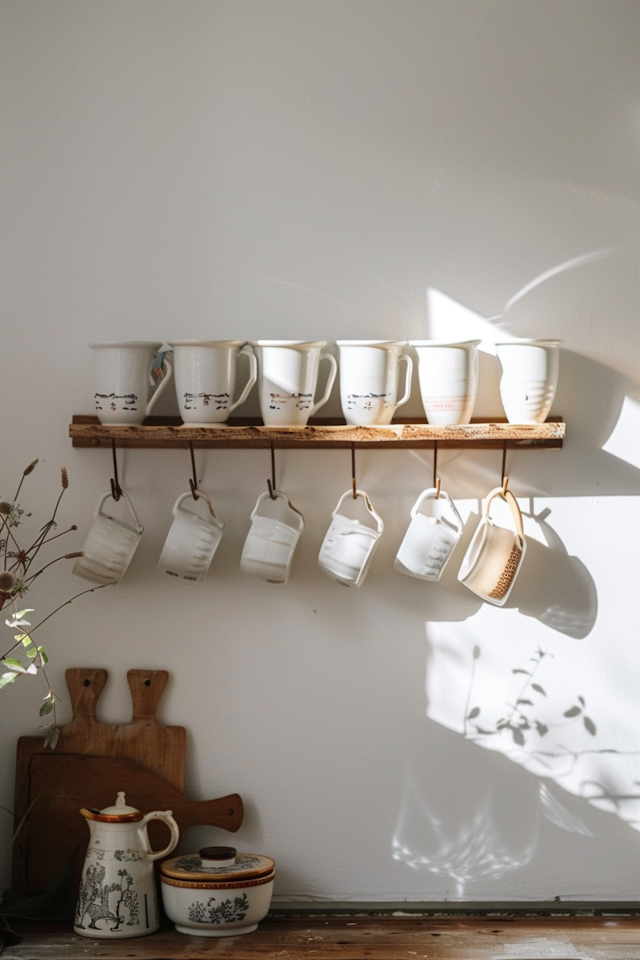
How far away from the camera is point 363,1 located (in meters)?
1.81

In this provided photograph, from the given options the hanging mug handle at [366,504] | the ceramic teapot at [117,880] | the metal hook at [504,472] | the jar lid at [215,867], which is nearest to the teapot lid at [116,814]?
the ceramic teapot at [117,880]

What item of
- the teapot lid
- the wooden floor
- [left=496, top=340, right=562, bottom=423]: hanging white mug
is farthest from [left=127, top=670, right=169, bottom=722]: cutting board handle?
[left=496, top=340, right=562, bottom=423]: hanging white mug

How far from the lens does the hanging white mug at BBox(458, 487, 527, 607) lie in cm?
171

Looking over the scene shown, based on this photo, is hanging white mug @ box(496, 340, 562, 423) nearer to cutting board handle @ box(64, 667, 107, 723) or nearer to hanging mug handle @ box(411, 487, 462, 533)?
hanging mug handle @ box(411, 487, 462, 533)

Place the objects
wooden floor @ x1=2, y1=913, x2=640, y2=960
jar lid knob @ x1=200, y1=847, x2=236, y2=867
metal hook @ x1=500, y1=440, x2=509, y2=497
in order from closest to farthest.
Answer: wooden floor @ x1=2, y1=913, x2=640, y2=960
jar lid knob @ x1=200, y1=847, x2=236, y2=867
metal hook @ x1=500, y1=440, x2=509, y2=497

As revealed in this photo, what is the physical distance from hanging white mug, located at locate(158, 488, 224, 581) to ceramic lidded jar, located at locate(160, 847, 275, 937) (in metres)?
0.49

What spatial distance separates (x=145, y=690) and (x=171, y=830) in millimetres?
255

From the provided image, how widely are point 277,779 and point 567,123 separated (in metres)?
1.36

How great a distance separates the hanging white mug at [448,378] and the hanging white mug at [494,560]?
213mm

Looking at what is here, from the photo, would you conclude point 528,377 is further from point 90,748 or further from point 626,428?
point 90,748

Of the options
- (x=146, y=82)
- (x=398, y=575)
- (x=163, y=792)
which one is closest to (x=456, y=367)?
(x=398, y=575)

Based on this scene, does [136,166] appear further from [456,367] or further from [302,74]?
[456,367]

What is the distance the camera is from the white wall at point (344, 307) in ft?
5.94

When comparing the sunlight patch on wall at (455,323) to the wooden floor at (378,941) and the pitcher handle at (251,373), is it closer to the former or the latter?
the pitcher handle at (251,373)
